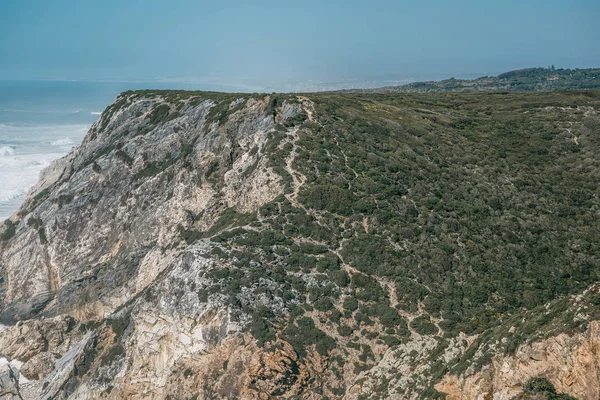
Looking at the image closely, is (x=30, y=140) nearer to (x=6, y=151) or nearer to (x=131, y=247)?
(x=6, y=151)

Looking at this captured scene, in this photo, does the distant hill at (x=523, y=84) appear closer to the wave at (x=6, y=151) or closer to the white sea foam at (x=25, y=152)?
the white sea foam at (x=25, y=152)

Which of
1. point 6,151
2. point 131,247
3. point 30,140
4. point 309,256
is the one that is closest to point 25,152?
point 6,151

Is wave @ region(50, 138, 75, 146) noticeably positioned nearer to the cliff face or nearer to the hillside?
the hillside

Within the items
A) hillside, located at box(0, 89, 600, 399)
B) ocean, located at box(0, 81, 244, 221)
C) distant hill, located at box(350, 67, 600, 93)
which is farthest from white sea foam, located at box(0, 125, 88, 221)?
distant hill, located at box(350, 67, 600, 93)

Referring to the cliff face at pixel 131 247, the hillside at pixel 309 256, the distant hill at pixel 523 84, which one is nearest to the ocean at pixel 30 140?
the cliff face at pixel 131 247

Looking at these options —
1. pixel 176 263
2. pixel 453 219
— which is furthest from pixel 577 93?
pixel 176 263

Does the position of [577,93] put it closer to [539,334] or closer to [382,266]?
[382,266]
